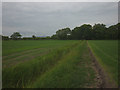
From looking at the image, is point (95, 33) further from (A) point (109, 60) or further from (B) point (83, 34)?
(A) point (109, 60)

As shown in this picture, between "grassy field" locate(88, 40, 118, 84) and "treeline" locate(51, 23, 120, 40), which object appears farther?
"treeline" locate(51, 23, 120, 40)

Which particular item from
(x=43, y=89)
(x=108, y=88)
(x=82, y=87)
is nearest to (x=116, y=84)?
(x=108, y=88)

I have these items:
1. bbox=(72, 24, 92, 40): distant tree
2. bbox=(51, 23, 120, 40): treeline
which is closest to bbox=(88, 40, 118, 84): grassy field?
bbox=(51, 23, 120, 40): treeline

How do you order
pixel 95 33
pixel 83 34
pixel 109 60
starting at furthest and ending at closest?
pixel 83 34, pixel 95 33, pixel 109 60

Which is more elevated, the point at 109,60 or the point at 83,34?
the point at 83,34

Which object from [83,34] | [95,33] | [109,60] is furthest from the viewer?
[83,34]

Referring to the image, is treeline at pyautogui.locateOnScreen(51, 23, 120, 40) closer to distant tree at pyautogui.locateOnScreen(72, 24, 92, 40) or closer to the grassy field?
distant tree at pyautogui.locateOnScreen(72, 24, 92, 40)

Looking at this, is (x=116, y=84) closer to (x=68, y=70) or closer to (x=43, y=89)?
A: (x=68, y=70)

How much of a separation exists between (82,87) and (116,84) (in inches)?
58.9

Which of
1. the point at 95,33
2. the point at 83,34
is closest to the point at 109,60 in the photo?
the point at 95,33

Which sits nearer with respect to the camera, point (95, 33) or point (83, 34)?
point (95, 33)

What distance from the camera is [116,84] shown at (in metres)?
4.11

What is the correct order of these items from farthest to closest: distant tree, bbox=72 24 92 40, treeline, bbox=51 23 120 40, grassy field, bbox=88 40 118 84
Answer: distant tree, bbox=72 24 92 40, treeline, bbox=51 23 120 40, grassy field, bbox=88 40 118 84

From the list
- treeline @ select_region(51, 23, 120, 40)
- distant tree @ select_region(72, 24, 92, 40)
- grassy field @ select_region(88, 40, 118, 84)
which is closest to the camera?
grassy field @ select_region(88, 40, 118, 84)
